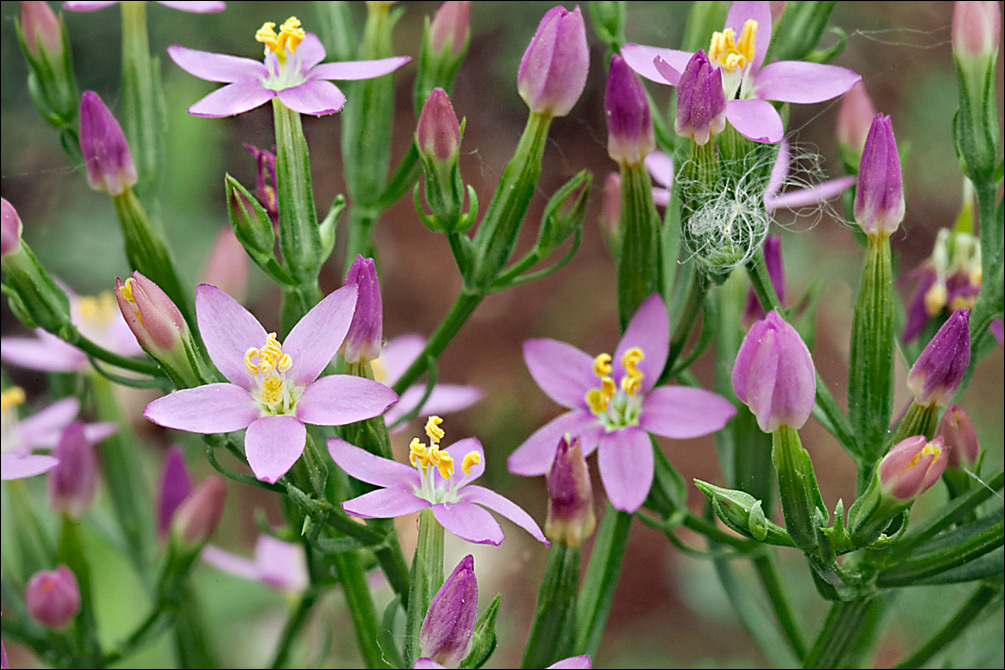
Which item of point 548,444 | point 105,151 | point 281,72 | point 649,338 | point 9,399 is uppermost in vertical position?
point 281,72

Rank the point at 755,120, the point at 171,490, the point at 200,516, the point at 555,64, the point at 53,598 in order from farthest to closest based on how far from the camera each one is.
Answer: the point at 171,490 → the point at 200,516 → the point at 53,598 → the point at 555,64 → the point at 755,120

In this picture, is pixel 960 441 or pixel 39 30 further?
pixel 39 30

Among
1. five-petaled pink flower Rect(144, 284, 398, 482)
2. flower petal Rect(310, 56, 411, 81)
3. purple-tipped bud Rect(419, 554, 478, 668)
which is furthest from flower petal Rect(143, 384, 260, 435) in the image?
flower petal Rect(310, 56, 411, 81)

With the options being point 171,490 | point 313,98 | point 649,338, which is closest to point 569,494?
point 649,338

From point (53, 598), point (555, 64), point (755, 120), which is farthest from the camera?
point (53, 598)

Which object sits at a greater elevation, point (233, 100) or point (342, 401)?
point (233, 100)

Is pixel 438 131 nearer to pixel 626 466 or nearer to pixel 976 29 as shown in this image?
pixel 626 466

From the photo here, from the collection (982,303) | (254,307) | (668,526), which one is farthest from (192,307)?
(254,307)
